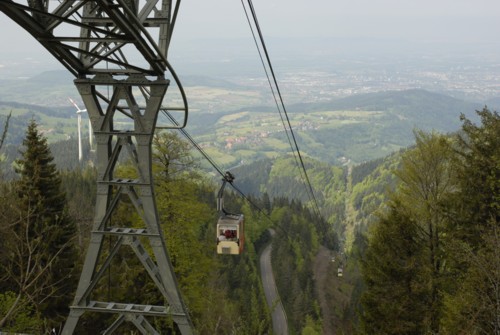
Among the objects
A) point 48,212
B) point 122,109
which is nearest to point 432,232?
point 122,109

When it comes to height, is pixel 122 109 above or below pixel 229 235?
above

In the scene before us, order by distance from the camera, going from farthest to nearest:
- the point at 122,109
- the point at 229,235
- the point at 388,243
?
the point at 388,243
the point at 229,235
the point at 122,109

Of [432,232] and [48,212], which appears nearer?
[432,232]

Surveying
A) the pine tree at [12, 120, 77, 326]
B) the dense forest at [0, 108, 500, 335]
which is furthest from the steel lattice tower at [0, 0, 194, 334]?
the pine tree at [12, 120, 77, 326]

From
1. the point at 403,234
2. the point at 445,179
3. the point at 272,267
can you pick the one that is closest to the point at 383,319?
the point at 403,234

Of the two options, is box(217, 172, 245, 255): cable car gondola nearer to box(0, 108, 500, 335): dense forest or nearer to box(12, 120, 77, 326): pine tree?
box(0, 108, 500, 335): dense forest

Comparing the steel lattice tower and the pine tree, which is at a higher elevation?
the steel lattice tower

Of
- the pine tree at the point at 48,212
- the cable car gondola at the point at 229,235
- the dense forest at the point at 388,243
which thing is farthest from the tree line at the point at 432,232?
the pine tree at the point at 48,212

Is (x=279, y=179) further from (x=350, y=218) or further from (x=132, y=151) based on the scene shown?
(x=132, y=151)

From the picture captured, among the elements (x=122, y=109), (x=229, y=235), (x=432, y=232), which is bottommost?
(x=432, y=232)

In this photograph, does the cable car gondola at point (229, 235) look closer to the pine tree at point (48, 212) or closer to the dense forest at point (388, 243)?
the dense forest at point (388, 243)

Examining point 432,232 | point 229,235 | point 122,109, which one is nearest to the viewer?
point 122,109

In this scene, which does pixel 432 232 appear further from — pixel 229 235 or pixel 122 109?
pixel 122 109
